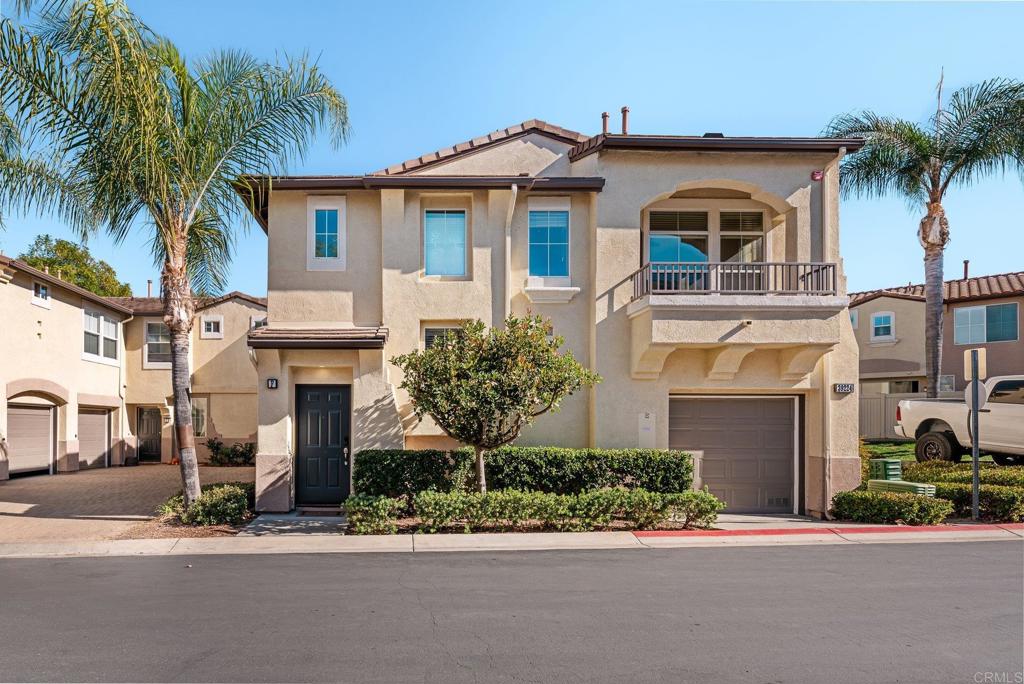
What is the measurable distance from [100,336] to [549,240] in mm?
16978

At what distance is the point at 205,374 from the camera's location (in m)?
23.9

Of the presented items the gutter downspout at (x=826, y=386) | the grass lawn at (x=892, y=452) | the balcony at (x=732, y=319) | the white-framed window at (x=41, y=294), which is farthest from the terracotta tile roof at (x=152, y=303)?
the grass lawn at (x=892, y=452)

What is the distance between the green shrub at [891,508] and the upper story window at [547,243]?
7.07 metres

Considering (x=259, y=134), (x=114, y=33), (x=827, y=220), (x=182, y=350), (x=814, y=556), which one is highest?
(x=114, y=33)

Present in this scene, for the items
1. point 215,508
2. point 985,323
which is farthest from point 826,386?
point 985,323

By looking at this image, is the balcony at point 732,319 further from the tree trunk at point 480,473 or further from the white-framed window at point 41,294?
the white-framed window at point 41,294

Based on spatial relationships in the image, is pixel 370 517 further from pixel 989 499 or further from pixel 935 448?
pixel 935 448

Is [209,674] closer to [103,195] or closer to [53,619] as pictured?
[53,619]

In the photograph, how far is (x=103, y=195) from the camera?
39.3ft

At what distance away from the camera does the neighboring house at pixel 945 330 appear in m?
25.6

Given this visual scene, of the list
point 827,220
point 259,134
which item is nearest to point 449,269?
point 259,134

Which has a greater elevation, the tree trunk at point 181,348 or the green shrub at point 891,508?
the tree trunk at point 181,348

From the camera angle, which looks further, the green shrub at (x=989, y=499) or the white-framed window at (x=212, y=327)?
the white-framed window at (x=212, y=327)

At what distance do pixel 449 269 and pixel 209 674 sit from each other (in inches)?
385
